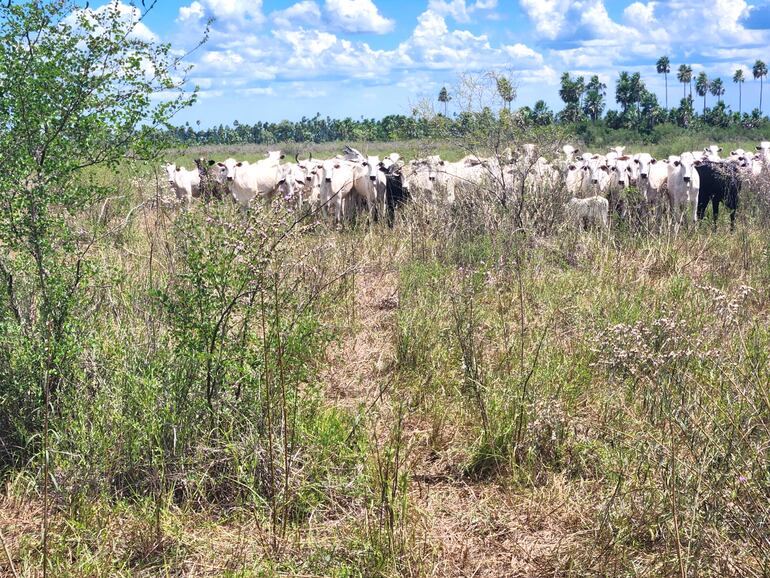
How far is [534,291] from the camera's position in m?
6.94

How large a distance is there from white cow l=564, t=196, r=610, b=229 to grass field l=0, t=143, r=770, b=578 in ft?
14.3

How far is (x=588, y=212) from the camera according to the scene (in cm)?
1052

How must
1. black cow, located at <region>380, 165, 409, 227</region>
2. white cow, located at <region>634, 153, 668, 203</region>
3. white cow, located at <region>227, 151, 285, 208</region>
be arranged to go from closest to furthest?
1. black cow, located at <region>380, 165, 409, 227</region>
2. white cow, located at <region>634, 153, 668, 203</region>
3. white cow, located at <region>227, 151, 285, 208</region>

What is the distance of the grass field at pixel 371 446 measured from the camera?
3.21 m

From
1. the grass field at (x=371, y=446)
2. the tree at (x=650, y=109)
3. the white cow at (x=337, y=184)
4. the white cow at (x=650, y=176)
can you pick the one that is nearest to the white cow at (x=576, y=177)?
the white cow at (x=650, y=176)

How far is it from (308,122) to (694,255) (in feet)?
245

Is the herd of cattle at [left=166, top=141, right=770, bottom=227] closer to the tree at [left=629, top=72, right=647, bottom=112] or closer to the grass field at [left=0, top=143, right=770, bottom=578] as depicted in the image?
the grass field at [left=0, top=143, right=770, bottom=578]

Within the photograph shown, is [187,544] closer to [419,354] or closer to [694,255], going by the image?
[419,354]

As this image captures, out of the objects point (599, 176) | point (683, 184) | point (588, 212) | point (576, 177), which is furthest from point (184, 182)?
point (683, 184)

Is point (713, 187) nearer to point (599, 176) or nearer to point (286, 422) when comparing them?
point (599, 176)

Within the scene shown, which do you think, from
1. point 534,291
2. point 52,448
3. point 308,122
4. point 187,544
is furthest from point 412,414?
point 308,122

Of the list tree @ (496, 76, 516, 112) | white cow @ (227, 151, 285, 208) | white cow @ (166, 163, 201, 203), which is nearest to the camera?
tree @ (496, 76, 516, 112)

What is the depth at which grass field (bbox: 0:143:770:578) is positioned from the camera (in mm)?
3211

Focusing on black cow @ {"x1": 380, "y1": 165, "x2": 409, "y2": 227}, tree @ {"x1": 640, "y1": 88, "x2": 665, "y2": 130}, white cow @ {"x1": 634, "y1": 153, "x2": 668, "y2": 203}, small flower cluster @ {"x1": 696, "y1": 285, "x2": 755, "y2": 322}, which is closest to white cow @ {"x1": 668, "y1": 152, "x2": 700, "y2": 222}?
white cow @ {"x1": 634, "y1": 153, "x2": 668, "y2": 203}
